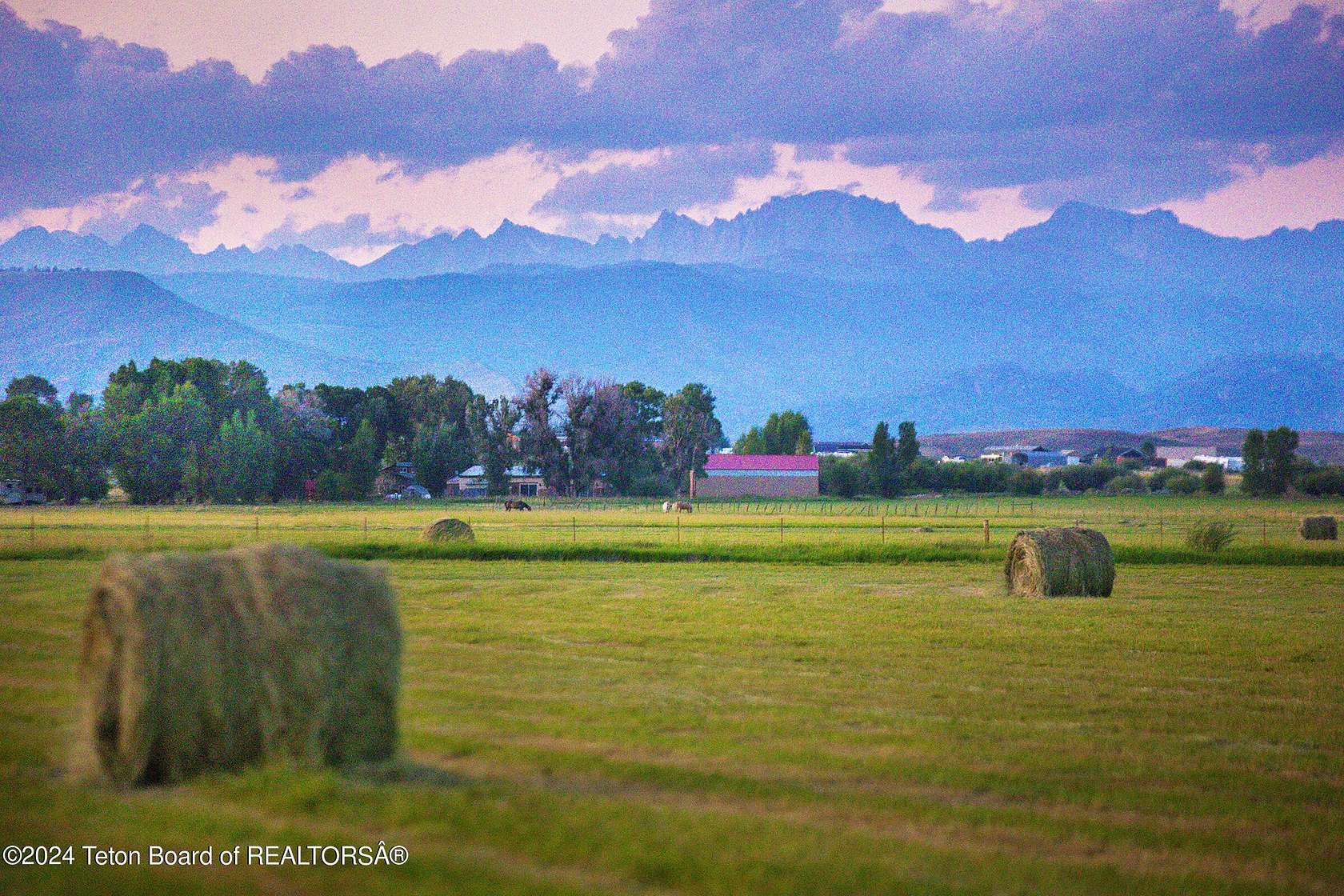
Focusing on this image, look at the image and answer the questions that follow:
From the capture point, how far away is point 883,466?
416 ft

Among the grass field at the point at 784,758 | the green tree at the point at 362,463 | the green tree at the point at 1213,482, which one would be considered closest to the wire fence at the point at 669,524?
the grass field at the point at 784,758

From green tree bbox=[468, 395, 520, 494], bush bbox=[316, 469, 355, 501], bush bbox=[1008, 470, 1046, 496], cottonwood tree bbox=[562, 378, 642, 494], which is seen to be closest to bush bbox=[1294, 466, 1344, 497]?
bush bbox=[1008, 470, 1046, 496]

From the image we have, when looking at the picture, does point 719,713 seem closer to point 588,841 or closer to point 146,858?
point 588,841

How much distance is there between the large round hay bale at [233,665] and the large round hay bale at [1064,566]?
19.8m

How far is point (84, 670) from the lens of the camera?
10.0 m

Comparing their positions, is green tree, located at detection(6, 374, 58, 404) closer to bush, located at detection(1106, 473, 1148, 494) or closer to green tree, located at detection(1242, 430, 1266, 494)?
bush, located at detection(1106, 473, 1148, 494)

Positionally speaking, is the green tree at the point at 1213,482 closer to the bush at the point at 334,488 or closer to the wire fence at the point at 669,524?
the wire fence at the point at 669,524

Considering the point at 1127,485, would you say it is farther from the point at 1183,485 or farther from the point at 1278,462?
the point at 1278,462

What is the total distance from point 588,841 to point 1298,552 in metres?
38.1

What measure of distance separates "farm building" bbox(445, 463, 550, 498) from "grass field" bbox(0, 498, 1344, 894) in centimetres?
9959

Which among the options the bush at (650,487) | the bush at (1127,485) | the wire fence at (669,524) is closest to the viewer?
the wire fence at (669,524)

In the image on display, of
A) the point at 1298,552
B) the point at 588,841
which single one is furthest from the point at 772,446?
the point at 588,841

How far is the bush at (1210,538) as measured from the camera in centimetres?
3862

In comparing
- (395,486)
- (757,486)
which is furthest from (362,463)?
(757,486)
